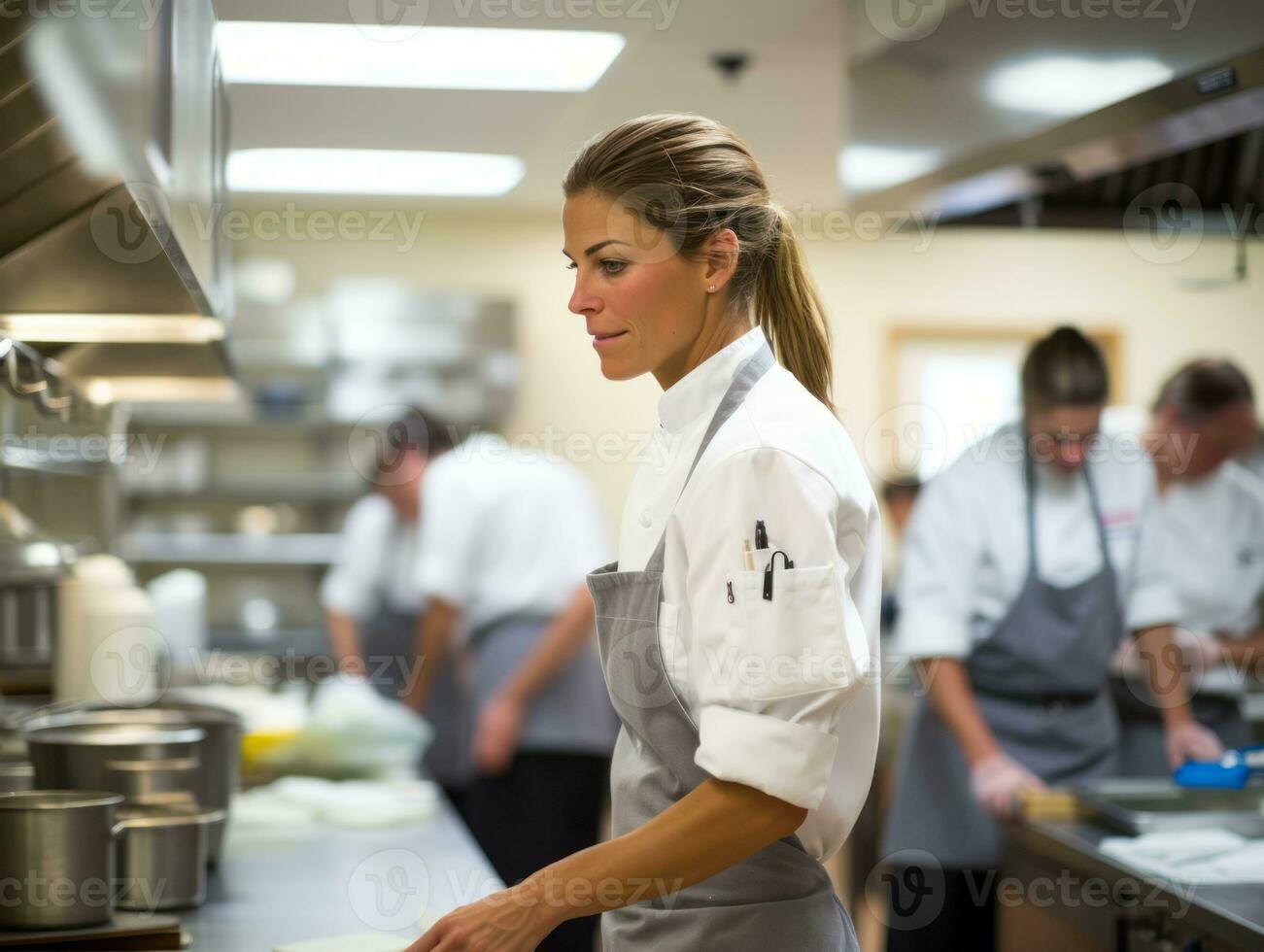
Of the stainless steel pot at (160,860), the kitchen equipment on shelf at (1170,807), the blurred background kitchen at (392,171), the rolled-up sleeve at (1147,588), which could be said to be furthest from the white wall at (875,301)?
the stainless steel pot at (160,860)

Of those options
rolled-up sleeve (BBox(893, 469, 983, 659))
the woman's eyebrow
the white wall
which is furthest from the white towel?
the white wall

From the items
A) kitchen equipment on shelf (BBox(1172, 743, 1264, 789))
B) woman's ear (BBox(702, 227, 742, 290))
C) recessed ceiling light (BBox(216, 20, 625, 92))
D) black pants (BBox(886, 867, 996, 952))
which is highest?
recessed ceiling light (BBox(216, 20, 625, 92))

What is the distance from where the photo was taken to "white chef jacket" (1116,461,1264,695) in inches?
117

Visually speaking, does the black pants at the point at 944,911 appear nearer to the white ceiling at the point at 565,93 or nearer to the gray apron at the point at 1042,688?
the gray apron at the point at 1042,688

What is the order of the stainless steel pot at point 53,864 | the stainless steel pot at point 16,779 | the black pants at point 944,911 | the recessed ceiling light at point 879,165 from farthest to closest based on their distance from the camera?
the recessed ceiling light at point 879,165, the black pants at point 944,911, the stainless steel pot at point 16,779, the stainless steel pot at point 53,864

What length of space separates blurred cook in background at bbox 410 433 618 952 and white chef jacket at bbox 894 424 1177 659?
0.82 meters

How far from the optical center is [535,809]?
9.62ft

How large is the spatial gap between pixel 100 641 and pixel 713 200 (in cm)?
160

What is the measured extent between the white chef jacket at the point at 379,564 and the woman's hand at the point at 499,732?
564 mm

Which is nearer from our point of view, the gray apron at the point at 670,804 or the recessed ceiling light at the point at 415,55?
the gray apron at the point at 670,804

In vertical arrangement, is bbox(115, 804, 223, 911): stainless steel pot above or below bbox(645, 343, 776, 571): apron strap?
below

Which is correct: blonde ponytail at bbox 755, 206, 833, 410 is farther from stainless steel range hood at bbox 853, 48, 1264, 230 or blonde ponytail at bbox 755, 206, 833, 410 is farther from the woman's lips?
stainless steel range hood at bbox 853, 48, 1264, 230

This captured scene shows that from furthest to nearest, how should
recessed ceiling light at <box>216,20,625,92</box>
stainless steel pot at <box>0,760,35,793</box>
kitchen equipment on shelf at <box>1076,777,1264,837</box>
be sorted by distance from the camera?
kitchen equipment on shelf at <box>1076,777,1264,837</box>, recessed ceiling light at <box>216,20,625,92</box>, stainless steel pot at <box>0,760,35,793</box>

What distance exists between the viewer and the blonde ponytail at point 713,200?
3.60ft
